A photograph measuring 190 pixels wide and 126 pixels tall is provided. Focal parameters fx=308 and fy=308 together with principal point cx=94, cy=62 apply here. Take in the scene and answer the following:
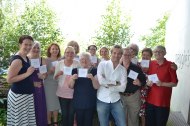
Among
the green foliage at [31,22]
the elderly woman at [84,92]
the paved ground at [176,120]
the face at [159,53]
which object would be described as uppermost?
the green foliage at [31,22]

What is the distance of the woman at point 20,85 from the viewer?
4250 mm

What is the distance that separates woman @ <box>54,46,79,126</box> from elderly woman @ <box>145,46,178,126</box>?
1281mm

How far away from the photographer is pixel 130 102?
196 inches

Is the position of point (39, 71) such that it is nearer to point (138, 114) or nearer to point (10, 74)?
point (10, 74)

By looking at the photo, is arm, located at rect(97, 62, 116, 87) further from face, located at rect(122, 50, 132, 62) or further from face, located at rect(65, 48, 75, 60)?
face, located at rect(65, 48, 75, 60)

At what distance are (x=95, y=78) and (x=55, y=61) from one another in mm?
979

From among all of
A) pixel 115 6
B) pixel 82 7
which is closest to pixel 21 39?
pixel 115 6

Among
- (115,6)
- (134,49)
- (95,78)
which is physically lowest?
(95,78)

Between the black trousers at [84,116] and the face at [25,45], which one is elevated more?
the face at [25,45]

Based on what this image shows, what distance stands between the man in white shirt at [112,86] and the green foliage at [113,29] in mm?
9269

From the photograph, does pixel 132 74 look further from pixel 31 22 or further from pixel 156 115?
pixel 31 22

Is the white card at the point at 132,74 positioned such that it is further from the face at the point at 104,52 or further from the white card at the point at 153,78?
the face at the point at 104,52

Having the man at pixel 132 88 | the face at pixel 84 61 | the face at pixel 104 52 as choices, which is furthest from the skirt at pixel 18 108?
the face at pixel 104 52

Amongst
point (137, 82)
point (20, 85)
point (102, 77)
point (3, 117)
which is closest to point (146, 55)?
point (137, 82)
